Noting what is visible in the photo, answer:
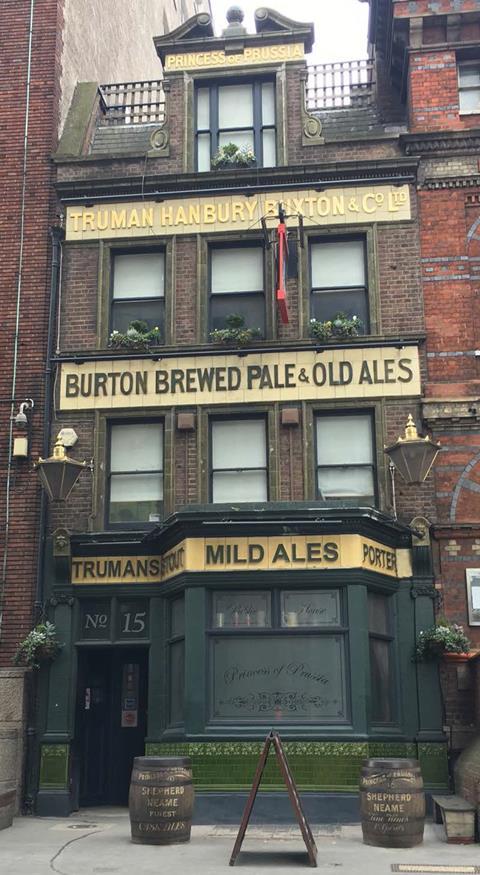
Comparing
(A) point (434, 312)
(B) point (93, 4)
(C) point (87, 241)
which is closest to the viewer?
(A) point (434, 312)

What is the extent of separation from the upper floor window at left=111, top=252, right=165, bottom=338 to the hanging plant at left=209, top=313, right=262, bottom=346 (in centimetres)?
118

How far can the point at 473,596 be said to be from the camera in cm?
1586

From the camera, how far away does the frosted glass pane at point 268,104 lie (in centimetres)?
1897

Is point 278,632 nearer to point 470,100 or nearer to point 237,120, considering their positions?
point 237,120

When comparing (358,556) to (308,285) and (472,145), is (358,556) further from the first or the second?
(472,145)

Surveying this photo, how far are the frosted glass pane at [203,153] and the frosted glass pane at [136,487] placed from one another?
609 centimetres

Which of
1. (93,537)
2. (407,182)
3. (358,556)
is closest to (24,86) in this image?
(407,182)

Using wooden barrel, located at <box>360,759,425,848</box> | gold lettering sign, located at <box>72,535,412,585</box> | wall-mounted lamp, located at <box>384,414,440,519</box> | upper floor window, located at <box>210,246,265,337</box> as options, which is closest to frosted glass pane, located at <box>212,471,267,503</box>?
gold lettering sign, located at <box>72,535,412,585</box>

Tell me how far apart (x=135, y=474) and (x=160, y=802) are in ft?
21.7

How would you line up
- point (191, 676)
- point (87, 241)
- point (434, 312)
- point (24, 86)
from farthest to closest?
point (24, 86), point (87, 241), point (434, 312), point (191, 676)

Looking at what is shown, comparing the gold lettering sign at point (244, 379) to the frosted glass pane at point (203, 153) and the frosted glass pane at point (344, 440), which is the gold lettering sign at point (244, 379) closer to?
the frosted glass pane at point (344, 440)

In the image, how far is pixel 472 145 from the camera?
58.4 ft

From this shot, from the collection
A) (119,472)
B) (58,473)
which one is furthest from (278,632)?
(58,473)

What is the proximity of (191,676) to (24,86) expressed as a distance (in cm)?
1215
